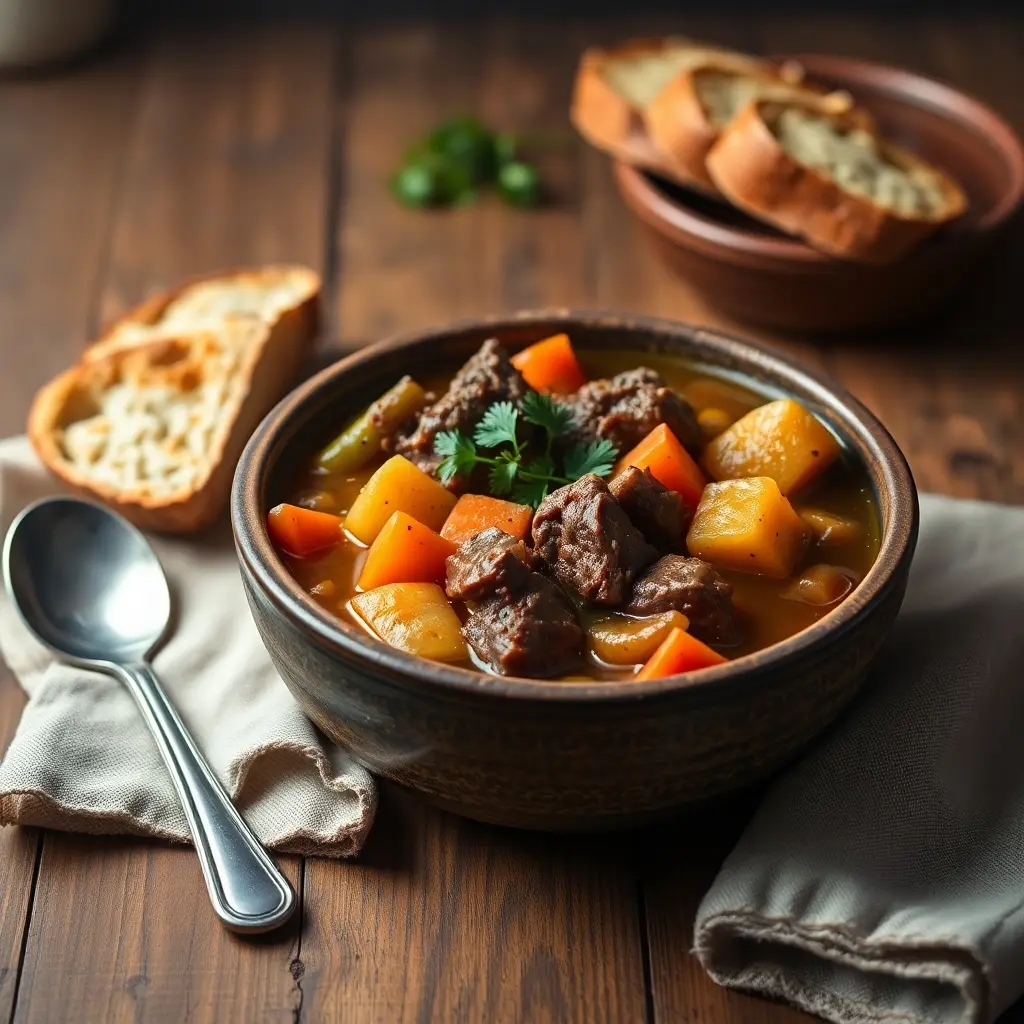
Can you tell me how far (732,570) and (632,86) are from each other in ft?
9.12

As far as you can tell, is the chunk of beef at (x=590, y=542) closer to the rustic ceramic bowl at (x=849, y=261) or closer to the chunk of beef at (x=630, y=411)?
the chunk of beef at (x=630, y=411)

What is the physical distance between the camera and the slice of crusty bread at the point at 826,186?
4262mm

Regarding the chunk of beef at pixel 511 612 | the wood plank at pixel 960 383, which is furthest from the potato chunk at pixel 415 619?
the wood plank at pixel 960 383

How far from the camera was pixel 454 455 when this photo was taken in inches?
122

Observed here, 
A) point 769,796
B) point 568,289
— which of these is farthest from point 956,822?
point 568,289

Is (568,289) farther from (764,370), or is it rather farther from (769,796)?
(769,796)

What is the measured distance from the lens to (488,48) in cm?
639

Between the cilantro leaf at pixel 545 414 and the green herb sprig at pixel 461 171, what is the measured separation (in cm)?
240

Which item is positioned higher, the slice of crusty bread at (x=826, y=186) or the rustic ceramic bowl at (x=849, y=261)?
the slice of crusty bread at (x=826, y=186)

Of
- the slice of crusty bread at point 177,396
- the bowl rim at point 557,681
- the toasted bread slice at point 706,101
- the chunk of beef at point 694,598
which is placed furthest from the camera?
the toasted bread slice at point 706,101

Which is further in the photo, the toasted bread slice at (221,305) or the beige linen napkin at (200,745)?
the toasted bread slice at (221,305)

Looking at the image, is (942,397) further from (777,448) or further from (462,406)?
(462,406)

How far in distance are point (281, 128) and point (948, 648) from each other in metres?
3.80

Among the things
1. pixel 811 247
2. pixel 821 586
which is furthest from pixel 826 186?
pixel 821 586
